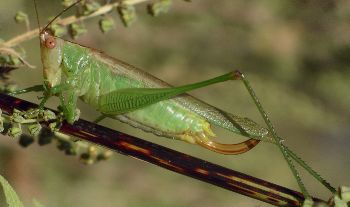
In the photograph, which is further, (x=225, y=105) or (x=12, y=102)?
(x=225, y=105)

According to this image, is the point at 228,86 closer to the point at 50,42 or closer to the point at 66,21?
the point at 50,42

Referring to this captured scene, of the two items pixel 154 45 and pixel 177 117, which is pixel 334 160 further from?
pixel 177 117

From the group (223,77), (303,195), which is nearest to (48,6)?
(223,77)

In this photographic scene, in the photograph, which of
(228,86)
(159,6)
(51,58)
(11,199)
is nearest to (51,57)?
(51,58)

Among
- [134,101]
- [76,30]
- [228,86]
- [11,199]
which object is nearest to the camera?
[11,199]

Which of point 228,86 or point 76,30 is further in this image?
point 228,86

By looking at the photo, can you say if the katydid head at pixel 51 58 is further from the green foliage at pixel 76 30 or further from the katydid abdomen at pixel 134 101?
the green foliage at pixel 76 30

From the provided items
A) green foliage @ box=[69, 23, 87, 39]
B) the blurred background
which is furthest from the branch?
the blurred background
